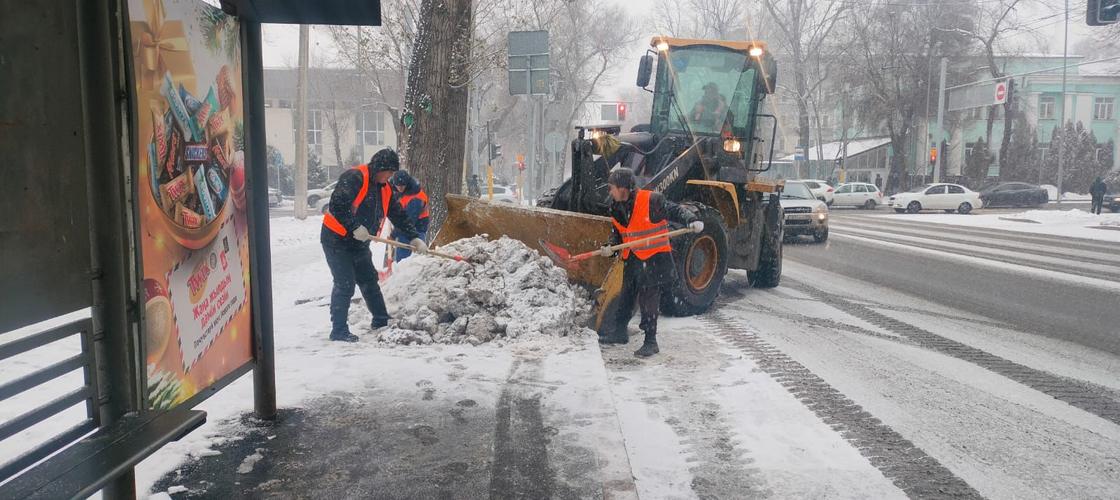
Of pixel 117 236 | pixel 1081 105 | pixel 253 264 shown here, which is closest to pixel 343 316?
pixel 253 264

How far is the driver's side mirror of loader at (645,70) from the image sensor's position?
9.10 meters

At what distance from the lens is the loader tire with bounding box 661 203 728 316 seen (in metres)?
7.68

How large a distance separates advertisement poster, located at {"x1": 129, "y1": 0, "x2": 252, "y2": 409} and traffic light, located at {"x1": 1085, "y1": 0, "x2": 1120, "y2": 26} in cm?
1314

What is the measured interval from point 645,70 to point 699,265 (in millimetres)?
2667

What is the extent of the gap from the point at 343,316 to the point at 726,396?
324cm

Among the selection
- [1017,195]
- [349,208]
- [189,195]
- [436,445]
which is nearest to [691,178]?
[349,208]

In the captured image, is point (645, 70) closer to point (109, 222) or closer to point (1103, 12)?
point (109, 222)

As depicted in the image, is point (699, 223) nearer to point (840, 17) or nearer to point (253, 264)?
point (253, 264)

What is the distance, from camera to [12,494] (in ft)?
7.38

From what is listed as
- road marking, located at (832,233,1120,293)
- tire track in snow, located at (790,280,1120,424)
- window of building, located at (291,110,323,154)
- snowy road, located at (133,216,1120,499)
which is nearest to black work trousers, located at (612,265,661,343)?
snowy road, located at (133,216,1120,499)

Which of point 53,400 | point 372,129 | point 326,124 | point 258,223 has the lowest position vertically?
point 53,400

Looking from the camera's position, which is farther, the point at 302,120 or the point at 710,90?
the point at 302,120

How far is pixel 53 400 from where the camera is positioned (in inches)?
102

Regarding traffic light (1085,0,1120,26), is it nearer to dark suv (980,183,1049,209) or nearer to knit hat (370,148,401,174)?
knit hat (370,148,401,174)
